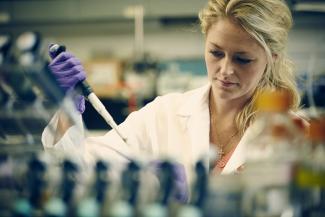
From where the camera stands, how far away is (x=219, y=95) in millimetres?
1618

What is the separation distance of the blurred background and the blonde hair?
8.03 ft

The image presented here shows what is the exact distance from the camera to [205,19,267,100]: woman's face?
1.46 meters

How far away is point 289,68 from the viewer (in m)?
1.74

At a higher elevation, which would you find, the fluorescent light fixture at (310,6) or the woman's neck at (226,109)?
the fluorescent light fixture at (310,6)

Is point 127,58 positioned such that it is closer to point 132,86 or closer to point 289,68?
point 132,86

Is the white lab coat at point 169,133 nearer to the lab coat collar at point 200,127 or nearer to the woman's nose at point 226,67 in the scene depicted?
the lab coat collar at point 200,127

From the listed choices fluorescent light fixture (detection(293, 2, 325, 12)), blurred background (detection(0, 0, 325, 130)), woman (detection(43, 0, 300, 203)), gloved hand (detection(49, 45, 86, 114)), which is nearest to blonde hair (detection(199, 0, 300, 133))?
woman (detection(43, 0, 300, 203))

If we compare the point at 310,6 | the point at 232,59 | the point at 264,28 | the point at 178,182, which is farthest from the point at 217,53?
the point at 178,182

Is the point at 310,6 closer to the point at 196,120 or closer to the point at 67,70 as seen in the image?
the point at 196,120

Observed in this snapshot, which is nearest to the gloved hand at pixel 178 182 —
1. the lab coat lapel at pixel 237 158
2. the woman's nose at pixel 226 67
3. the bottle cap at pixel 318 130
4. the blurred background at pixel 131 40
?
the bottle cap at pixel 318 130

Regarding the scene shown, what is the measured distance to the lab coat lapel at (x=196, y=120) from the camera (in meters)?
1.56

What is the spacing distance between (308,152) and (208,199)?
0.19 meters

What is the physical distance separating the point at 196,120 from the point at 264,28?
393 millimetres

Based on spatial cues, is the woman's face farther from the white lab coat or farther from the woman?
the white lab coat
